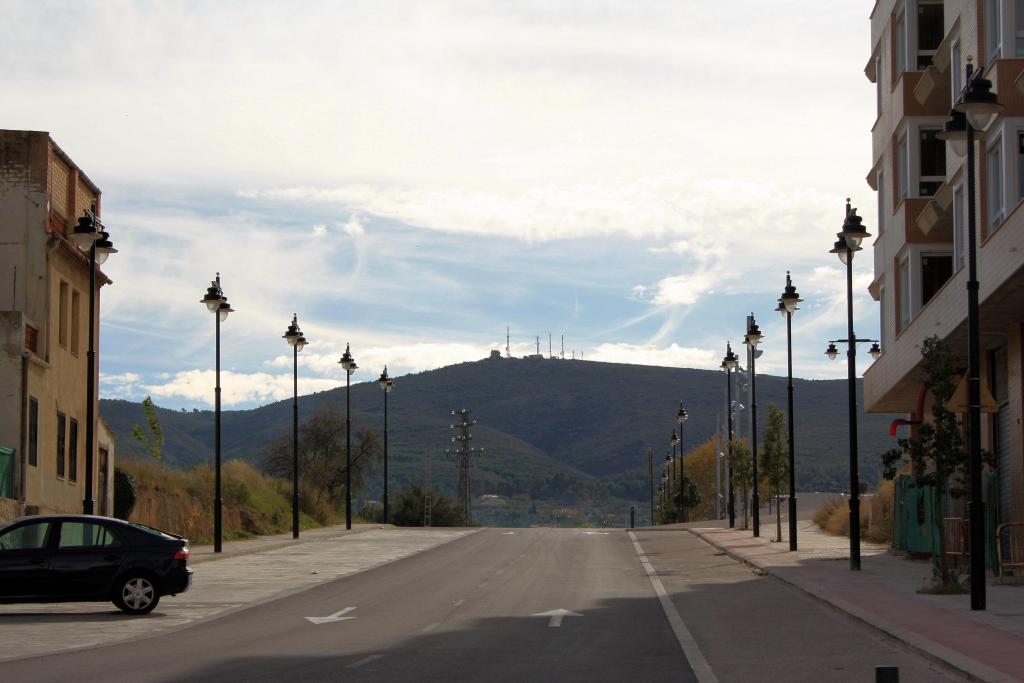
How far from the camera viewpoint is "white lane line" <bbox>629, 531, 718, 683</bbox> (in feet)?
47.5

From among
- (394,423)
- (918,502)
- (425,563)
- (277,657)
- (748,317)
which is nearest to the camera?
(277,657)

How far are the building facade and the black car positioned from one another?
15.8m

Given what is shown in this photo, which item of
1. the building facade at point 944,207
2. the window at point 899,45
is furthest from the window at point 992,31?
the window at point 899,45

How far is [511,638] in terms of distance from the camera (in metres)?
18.1

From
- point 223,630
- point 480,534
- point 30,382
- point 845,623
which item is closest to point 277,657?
point 223,630

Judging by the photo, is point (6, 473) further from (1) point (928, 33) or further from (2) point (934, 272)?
(1) point (928, 33)

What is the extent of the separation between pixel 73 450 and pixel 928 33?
93.2ft

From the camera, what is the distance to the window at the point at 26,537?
70.3 ft

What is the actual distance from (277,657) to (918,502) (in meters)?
22.6

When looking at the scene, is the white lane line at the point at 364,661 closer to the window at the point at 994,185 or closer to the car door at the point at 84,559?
the car door at the point at 84,559

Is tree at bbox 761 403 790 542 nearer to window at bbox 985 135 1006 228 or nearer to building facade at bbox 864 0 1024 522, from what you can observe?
building facade at bbox 864 0 1024 522

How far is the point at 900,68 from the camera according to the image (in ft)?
126

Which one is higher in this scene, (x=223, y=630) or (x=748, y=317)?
(x=748, y=317)

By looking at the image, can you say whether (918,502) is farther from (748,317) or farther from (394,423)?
(394,423)
